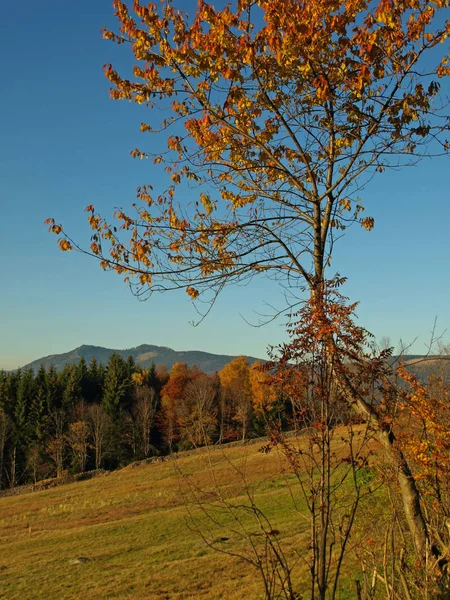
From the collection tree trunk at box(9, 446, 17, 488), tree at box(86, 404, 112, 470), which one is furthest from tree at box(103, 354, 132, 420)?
tree trunk at box(9, 446, 17, 488)

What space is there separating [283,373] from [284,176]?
3.60 metres

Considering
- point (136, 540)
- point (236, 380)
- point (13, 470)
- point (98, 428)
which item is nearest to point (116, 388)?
point (98, 428)

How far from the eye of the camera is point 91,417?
55750 mm

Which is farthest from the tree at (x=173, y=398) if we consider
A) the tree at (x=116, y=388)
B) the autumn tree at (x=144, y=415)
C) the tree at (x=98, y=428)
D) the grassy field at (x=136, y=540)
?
the grassy field at (x=136, y=540)

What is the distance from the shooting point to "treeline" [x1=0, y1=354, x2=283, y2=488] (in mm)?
50938

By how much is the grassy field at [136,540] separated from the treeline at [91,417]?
11.4 meters

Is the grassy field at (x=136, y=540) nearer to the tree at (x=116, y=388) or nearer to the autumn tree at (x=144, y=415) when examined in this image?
the autumn tree at (x=144, y=415)

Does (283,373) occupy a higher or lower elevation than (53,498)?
higher

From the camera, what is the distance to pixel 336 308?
360 centimetres

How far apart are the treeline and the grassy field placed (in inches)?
448

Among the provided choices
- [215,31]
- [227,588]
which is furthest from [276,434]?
[227,588]

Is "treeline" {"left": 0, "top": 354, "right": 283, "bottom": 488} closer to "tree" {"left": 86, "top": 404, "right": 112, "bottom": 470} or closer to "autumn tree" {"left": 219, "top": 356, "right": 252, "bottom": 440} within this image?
"tree" {"left": 86, "top": 404, "right": 112, "bottom": 470}

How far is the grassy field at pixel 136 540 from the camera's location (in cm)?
1402

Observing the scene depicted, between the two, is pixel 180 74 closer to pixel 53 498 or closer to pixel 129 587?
pixel 129 587
